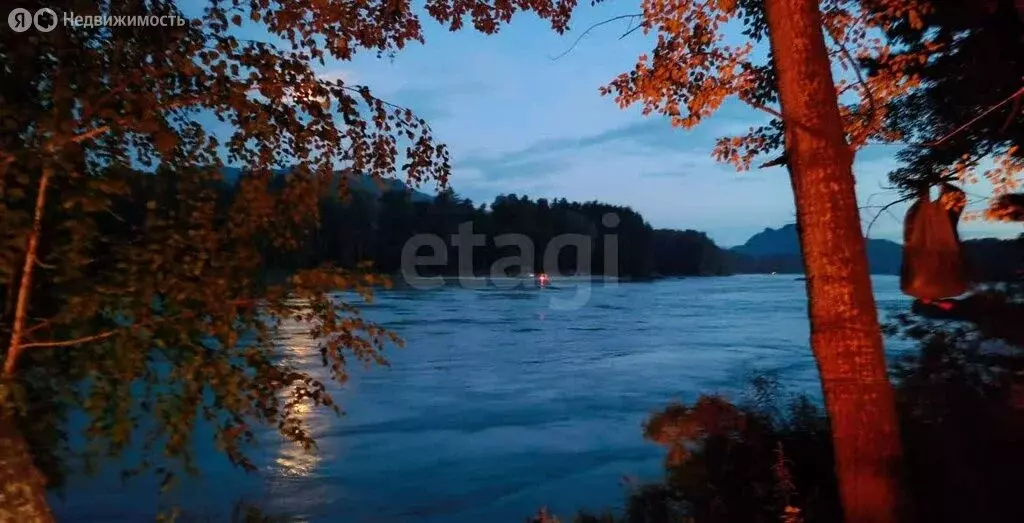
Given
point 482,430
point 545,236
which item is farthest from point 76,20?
point 545,236

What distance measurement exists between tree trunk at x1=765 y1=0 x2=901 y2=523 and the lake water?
14.5 feet

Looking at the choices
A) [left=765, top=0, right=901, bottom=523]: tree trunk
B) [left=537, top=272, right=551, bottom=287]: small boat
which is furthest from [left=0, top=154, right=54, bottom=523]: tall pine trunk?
[left=537, top=272, right=551, bottom=287]: small boat

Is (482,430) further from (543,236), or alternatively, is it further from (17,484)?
(543,236)

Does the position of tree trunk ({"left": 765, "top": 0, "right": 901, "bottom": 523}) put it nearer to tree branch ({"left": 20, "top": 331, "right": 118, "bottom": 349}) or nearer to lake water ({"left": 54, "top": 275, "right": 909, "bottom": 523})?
tree branch ({"left": 20, "top": 331, "right": 118, "bottom": 349})

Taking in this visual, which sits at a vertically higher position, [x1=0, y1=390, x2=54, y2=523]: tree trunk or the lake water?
[x1=0, y1=390, x2=54, y2=523]: tree trunk

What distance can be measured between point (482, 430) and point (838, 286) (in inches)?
462

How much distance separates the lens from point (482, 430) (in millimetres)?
16219

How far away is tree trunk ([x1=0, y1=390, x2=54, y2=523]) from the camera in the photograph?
3.96 metres

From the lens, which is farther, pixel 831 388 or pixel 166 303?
pixel 831 388

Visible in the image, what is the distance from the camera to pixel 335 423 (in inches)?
639

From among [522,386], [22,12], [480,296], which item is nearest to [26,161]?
[22,12]

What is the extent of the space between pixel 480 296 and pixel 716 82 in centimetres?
6150

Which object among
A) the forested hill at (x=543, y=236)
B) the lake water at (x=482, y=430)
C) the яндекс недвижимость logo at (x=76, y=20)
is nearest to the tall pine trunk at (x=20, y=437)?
the lake water at (x=482, y=430)

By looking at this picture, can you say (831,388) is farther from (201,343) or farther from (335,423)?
(335,423)
